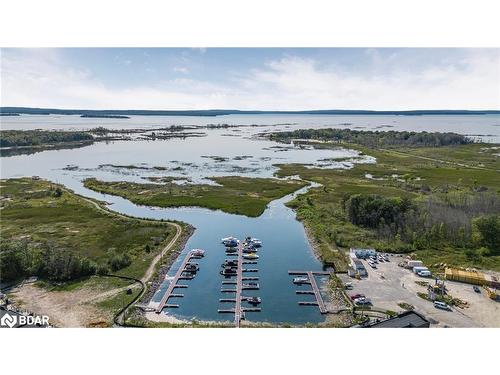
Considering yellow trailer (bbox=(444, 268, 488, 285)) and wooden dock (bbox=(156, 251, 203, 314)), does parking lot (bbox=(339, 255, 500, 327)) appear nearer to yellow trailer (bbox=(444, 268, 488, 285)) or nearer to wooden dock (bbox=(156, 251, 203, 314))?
yellow trailer (bbox=(444, 268, 488, 285))

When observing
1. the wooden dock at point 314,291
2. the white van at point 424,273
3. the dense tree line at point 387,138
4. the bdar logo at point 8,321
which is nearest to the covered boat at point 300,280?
the wooden dock at point 314,291

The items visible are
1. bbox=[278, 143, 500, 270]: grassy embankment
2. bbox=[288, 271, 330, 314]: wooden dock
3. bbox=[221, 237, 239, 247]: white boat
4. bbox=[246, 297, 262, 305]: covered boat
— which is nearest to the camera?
bbox=[288, 271, 330, 314]: wooden dock

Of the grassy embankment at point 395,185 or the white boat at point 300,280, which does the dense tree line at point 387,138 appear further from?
the white boat at point 300,280

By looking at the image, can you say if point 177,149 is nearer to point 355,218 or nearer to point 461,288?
point 355,218

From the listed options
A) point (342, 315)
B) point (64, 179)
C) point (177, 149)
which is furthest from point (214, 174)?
point (342, 315)

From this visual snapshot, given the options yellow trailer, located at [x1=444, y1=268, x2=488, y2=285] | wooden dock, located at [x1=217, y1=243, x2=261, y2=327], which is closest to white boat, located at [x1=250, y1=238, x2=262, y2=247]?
wooden dock, located at [x1=217, y1=243, x2=261, y2=327]

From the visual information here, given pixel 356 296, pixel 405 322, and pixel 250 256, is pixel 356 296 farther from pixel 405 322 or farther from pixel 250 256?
pixel 250 256
